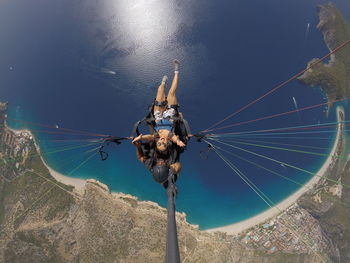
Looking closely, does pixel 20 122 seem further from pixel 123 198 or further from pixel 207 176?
pixel 207 176

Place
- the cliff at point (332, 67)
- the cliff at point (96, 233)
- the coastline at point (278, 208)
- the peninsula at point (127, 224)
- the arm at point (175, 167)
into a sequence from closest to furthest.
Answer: the arm at point (175, 167)
the cliff at point (96, 233)
the peninsula at point (127, 224)
the coastline at point (278, 208)
the cliff at point (332, 67)

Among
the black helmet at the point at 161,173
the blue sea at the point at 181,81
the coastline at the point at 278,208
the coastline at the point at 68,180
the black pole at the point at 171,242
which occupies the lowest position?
the black pole at the point at 171,242

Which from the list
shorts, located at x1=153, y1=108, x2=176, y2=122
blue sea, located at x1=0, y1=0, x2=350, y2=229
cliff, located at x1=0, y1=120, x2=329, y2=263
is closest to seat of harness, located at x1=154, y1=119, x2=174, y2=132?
shorts, located at x1=153, y1=108, x2=176, y2=122

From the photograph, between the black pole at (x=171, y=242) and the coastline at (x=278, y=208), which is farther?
the coastline at (x=278, y=208)

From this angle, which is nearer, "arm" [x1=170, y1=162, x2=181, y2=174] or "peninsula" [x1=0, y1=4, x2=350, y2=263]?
"arm" [x1=170, y1=162, x2=181, y2=174]

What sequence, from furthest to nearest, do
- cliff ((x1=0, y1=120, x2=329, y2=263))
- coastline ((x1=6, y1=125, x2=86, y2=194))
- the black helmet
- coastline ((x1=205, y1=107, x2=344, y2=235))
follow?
coastline ((x1=6, y1=125, x2=86, y2=194)) < coastline ((x1=205, y1=107, x2=344, y2=235)) < cliff ((x1=0, y1=120, x2=329, y2=263)) < the black helmet

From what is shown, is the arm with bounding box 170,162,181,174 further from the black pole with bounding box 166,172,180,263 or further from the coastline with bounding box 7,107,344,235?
A: the coastline with bounding box 7,107,344,235

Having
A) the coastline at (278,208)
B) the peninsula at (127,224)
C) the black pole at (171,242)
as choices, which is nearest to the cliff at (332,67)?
the peninsula at (127,224)

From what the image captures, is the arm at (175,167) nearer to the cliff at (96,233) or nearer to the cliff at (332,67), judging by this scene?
the cliff at (96,233)
